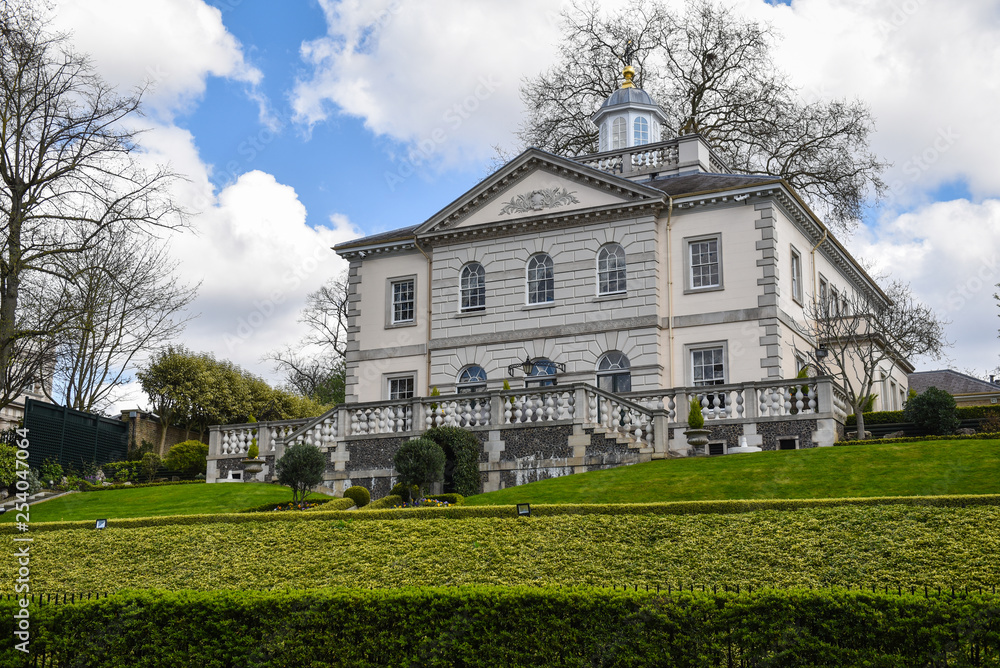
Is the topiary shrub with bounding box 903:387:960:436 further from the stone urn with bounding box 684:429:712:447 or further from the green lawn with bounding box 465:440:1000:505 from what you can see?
the stone urn with bounding box 684:429:712:447

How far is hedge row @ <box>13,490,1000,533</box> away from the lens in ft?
45.5

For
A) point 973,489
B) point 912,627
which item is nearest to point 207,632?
point 912,627

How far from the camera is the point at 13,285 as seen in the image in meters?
25.1

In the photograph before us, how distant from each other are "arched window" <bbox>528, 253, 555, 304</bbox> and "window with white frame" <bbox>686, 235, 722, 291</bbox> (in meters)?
4.30

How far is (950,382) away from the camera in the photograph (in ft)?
181

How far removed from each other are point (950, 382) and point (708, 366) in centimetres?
3254

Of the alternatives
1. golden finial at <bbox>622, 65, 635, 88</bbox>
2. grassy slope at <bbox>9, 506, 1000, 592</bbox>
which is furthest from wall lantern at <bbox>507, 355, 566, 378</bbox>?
grassy slope at <bbox>9, 506, 1000, 592</bbox>

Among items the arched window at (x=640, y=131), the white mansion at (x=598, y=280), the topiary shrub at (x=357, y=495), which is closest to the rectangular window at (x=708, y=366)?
the white mansion at (x=598, y=280)

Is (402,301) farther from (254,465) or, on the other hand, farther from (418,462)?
(418,462)

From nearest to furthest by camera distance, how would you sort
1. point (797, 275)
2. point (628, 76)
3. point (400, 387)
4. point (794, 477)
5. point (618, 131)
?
1. point (794, 477)
2. point (797, 275)
3. point (400, 387)
4. point (618, 131)
5. point (628, 76)

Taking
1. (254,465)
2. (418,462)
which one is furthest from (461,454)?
(254,465)

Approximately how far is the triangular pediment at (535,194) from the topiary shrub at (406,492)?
37.0ft

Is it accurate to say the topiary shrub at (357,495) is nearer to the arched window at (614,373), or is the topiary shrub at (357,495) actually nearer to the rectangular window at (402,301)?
the arched window at (614,373)

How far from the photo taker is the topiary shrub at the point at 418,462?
2223cm
